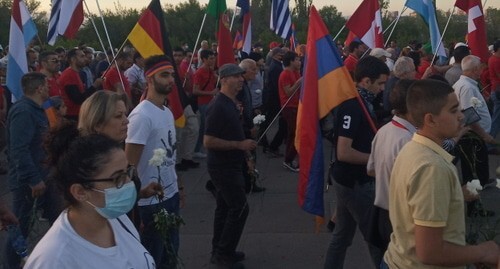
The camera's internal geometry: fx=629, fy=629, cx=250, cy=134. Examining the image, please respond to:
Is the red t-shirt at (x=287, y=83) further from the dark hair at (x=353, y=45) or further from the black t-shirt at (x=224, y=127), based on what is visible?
the black t-shirt at (x=224, y=127)

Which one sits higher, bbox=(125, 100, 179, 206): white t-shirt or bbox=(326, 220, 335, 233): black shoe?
bbox=(125, 100, 179, 206): white t-shirt

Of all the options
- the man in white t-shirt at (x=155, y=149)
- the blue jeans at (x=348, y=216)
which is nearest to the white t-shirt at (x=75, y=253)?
the man in white t-shirt at (x=155, y=149)

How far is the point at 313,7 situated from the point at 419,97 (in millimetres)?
2552

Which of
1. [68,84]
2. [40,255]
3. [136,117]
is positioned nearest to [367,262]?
[136,117]

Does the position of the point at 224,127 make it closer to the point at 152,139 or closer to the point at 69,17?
the point at 152,139

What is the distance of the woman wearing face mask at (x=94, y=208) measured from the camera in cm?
233

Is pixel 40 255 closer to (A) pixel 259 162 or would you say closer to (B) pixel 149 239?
(B) pixel 149 239

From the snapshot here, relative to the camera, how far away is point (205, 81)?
10.5 m

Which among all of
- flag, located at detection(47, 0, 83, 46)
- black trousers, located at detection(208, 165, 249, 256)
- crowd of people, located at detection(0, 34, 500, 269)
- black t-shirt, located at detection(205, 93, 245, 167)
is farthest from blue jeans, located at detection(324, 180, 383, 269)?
flag, located at detection(47, 0, 83, 46)

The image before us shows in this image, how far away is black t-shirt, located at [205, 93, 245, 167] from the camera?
545 centimetres

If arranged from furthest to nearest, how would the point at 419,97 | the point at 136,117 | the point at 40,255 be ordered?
the point at 136,117, the point at 419,97, the point at 40,255

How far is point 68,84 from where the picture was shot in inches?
328

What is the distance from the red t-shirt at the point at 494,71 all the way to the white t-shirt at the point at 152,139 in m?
7.99

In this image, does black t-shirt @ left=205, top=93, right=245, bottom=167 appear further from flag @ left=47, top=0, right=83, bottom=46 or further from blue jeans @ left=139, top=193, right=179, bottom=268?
flag @ left=47, top=0, right=83, bottom=46
